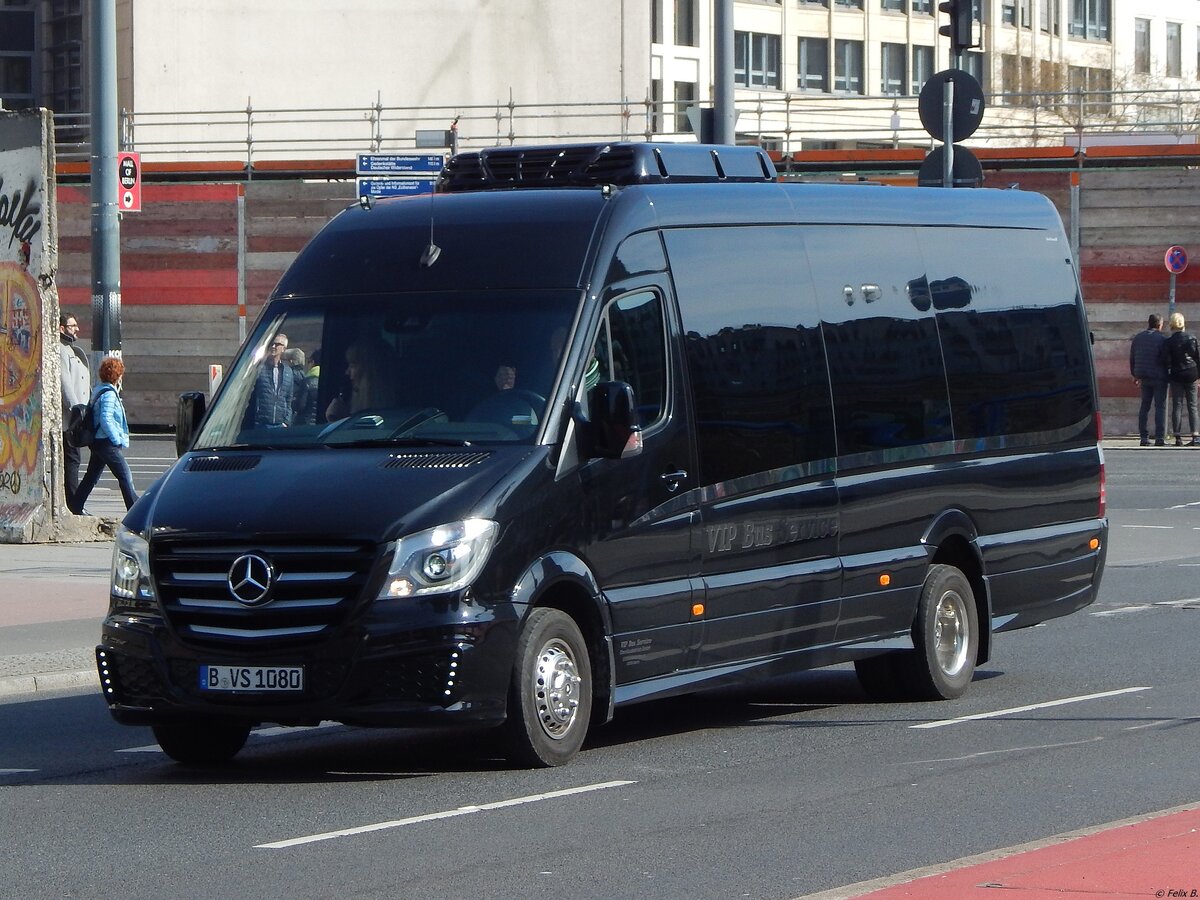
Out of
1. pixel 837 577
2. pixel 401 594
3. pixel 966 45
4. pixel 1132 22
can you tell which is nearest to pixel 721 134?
pixel 966 45

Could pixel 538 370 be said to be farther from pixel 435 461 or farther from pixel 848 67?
pixel 848 67

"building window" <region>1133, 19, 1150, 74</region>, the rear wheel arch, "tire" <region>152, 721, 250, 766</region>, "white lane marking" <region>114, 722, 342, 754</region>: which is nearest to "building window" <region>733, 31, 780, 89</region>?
"building window" <region>1133, 19, 1150, 74</region>

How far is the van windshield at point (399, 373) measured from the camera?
9219 mm

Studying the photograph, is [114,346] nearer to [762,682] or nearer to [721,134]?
[721,134]

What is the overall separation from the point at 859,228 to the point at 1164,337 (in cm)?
2219

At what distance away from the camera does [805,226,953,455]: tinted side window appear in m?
10.9

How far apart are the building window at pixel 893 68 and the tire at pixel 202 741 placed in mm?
77304

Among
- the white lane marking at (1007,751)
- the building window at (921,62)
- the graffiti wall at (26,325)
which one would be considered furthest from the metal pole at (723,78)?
the building window at (921,62)

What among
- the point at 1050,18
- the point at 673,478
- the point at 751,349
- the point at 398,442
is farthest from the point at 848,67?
the point at 398,442

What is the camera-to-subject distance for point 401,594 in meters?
8.51

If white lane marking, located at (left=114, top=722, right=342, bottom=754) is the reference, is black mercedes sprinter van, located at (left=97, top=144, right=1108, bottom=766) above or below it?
above

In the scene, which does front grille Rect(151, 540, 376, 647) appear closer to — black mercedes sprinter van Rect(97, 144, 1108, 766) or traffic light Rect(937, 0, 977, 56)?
black mercedes sprinter van Rect(97, 144, 1108, 766)

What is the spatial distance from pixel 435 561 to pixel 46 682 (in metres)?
4.53

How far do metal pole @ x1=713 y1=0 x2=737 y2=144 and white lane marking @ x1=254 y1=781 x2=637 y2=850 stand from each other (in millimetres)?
12650
